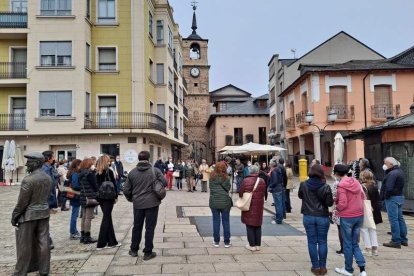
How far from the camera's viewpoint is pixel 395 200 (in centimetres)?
777

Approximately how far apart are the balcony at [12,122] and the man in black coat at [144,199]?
784 inches

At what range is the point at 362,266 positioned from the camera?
583 cm

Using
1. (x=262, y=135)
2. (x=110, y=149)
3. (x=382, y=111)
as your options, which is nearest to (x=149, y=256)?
(x=110, y=149)

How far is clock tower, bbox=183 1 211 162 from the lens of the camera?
203 feet

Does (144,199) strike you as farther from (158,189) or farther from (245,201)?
(245,201)

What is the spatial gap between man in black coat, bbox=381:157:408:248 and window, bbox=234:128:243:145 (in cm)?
4426

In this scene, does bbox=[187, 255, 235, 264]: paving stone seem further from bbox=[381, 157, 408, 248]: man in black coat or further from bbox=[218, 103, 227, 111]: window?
bbox=[218, 103, 227, 111]: window

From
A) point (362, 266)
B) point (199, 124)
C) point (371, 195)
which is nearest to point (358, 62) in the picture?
point (371, 195)

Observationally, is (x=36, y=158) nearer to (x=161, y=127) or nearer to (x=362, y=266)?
(x=362, y=266)

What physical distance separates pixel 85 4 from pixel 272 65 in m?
23.5

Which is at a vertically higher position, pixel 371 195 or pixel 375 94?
pixel 375 94

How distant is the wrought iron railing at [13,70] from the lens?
962 inches

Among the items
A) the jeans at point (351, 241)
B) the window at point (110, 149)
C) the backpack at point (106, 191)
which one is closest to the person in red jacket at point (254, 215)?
the jeans at point (351, 241)

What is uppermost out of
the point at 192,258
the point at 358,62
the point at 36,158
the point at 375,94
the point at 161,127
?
the point at 358,62
